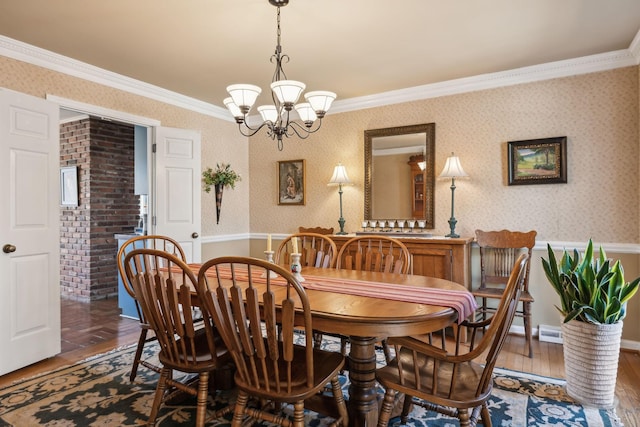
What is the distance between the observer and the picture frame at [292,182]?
474 cm

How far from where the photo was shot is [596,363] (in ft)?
7.28

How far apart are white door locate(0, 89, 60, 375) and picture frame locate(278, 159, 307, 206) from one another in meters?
2.42

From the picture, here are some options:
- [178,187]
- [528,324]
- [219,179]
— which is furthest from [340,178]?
[528,324]

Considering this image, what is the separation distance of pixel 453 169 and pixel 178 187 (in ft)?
9.13

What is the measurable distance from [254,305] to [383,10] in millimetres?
2041

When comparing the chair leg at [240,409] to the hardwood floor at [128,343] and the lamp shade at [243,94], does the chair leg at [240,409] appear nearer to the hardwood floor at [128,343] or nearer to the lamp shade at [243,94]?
the lamp shade at [243,94]

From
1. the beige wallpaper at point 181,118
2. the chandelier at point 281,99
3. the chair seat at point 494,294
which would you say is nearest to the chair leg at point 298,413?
the chandelier at point 281,99

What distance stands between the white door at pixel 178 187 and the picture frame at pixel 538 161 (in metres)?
3.20

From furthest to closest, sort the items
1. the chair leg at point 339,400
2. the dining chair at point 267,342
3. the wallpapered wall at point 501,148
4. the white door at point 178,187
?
the white door at point 178,187 → the wallpapered wall at point 501,148 → the chair leg at point 339,400 → the dining chair at point 267,342

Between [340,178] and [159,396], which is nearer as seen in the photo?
[159,396]

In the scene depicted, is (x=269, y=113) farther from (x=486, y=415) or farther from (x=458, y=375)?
(x=486, y=415)

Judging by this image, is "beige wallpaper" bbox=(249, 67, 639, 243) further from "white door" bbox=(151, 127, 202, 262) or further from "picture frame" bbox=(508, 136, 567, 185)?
"white door" bbox=(151, 127, 202, 262)

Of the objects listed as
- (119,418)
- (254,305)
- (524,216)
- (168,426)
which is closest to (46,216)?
(119,418)

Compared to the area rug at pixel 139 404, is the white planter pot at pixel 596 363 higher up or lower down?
higher up
